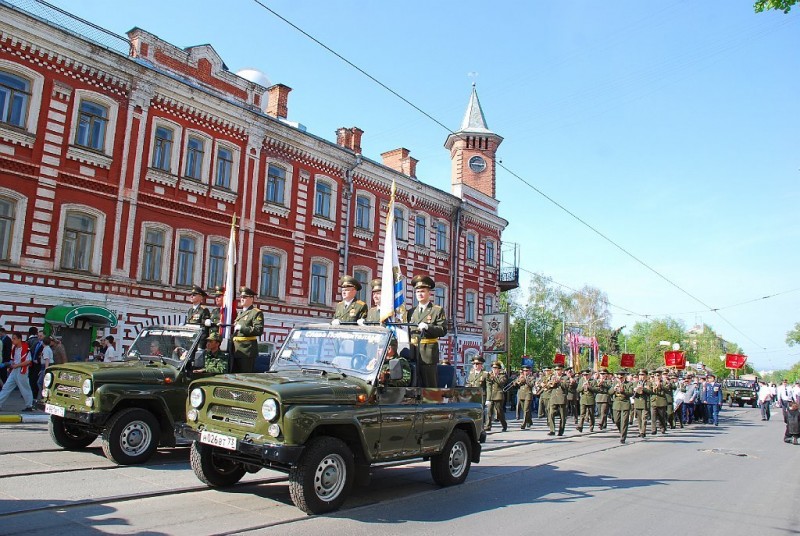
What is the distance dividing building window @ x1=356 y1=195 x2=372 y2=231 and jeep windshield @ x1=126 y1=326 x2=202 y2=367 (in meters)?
18.9

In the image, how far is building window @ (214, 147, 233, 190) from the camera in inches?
898

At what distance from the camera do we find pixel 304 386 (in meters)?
6.47

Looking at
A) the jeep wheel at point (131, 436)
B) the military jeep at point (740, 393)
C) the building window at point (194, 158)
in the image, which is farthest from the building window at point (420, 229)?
the military jeep at point (740, 393)

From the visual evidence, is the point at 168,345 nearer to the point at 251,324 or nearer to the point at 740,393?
the point at 251,324

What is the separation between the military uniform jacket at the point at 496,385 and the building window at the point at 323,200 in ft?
39.6

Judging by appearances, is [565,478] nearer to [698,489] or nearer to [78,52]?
[698,489]

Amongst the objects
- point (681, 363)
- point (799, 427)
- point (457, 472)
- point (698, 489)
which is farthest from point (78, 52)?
point (681, 363)

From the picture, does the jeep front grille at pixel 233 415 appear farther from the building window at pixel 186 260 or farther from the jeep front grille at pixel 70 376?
the building window at pixel 186 260

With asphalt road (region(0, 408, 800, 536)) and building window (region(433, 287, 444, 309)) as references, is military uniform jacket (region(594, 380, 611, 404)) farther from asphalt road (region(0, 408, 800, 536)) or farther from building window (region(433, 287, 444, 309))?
building window (region(433, 287, 444, 309))

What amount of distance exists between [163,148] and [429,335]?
1589 cm

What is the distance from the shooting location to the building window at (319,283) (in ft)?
86.7

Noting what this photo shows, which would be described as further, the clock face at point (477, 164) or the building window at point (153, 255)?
the clock face at point (477, 164)

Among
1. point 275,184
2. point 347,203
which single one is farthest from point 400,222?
point 275,184

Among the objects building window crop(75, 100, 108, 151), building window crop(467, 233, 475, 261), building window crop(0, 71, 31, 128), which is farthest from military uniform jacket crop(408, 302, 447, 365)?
building window crop(467, 233, 475, 261)
